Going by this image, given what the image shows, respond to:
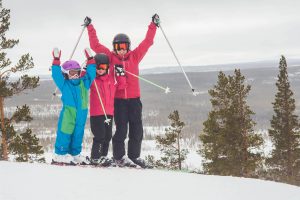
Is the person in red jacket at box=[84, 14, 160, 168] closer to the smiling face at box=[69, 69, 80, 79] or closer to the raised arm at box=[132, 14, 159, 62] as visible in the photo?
the raised arm at box=[132, 14, 159, 62]

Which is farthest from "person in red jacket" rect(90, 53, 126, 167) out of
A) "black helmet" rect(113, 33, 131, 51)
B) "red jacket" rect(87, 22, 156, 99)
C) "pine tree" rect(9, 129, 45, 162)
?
"pine tree" rect(9, 129, 45, 162)

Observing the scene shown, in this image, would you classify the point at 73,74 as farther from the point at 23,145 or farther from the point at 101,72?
the point at 23,145

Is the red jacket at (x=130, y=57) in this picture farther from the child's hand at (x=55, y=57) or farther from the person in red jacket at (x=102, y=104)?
the child's hand at (x=55, y=57)

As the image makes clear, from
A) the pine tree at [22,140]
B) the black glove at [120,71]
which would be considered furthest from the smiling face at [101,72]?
the pine tree at [22,140]

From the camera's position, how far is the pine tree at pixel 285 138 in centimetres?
2958

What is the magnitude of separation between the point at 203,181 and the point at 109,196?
2.27m

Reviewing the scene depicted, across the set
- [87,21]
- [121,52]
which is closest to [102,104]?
[121,52]

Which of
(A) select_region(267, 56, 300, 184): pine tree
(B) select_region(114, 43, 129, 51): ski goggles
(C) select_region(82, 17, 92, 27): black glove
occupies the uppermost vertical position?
(C) select_region(82, 17, 92, 27): black glove

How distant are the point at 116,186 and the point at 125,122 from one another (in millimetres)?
2430

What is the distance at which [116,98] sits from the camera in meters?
8.49

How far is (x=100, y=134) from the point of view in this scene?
26.5ft

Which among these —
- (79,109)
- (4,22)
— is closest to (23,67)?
(4,22)

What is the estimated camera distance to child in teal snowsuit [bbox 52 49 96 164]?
7.73 metres

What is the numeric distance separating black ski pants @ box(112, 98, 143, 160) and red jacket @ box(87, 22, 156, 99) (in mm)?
159
